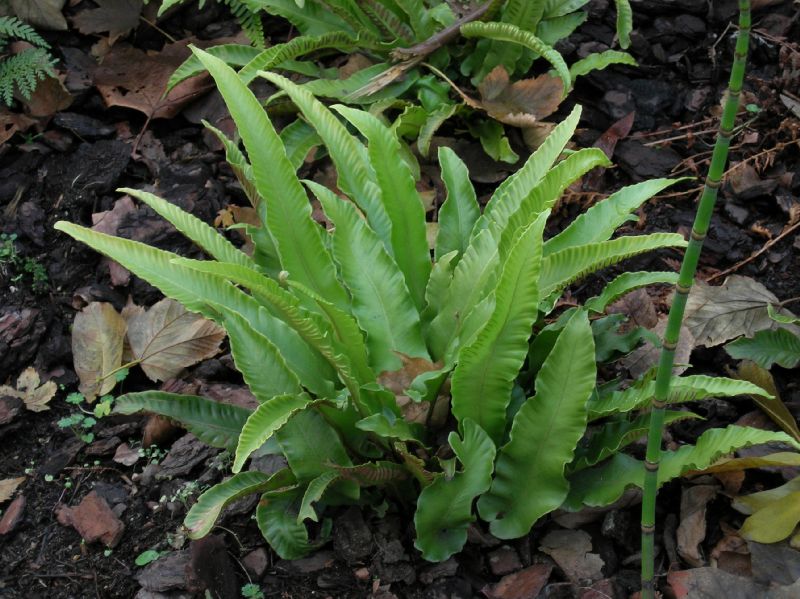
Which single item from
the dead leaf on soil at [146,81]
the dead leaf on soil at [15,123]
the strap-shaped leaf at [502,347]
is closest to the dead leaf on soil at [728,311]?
the strap-shaped leaf at [502,347]

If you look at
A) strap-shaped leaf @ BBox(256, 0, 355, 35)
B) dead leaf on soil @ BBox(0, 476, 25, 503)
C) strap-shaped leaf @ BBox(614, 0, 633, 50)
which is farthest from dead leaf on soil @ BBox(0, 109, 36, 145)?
strap-shaped leaf @ BBox(614, 0, 633, 50)

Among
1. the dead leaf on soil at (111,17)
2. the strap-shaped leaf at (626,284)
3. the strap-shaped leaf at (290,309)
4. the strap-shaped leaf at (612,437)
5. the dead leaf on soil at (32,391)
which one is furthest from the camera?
the dead leaf on soil at (111,17)

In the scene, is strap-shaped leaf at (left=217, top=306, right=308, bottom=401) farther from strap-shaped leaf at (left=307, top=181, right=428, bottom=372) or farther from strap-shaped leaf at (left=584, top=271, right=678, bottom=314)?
strap-shaped leaf at (left=584, top=271, right=678, bottom=314)

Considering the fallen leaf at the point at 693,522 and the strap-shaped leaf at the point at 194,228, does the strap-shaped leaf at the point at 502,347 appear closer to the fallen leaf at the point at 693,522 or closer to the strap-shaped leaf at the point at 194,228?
the fallen leaf at the point at 693,522

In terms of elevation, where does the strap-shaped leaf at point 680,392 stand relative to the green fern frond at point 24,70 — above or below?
below

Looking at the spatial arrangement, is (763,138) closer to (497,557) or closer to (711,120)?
(711,120)

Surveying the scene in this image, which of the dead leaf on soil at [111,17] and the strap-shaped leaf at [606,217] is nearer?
the strap-shaped leaf at [606,217]

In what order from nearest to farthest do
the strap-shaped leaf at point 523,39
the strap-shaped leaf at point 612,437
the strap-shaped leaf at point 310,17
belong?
the strap-shaped leaf at point 612,437
the strap-shaped leaf at point 523,39
the strap-shaped leaf at point 310,17
